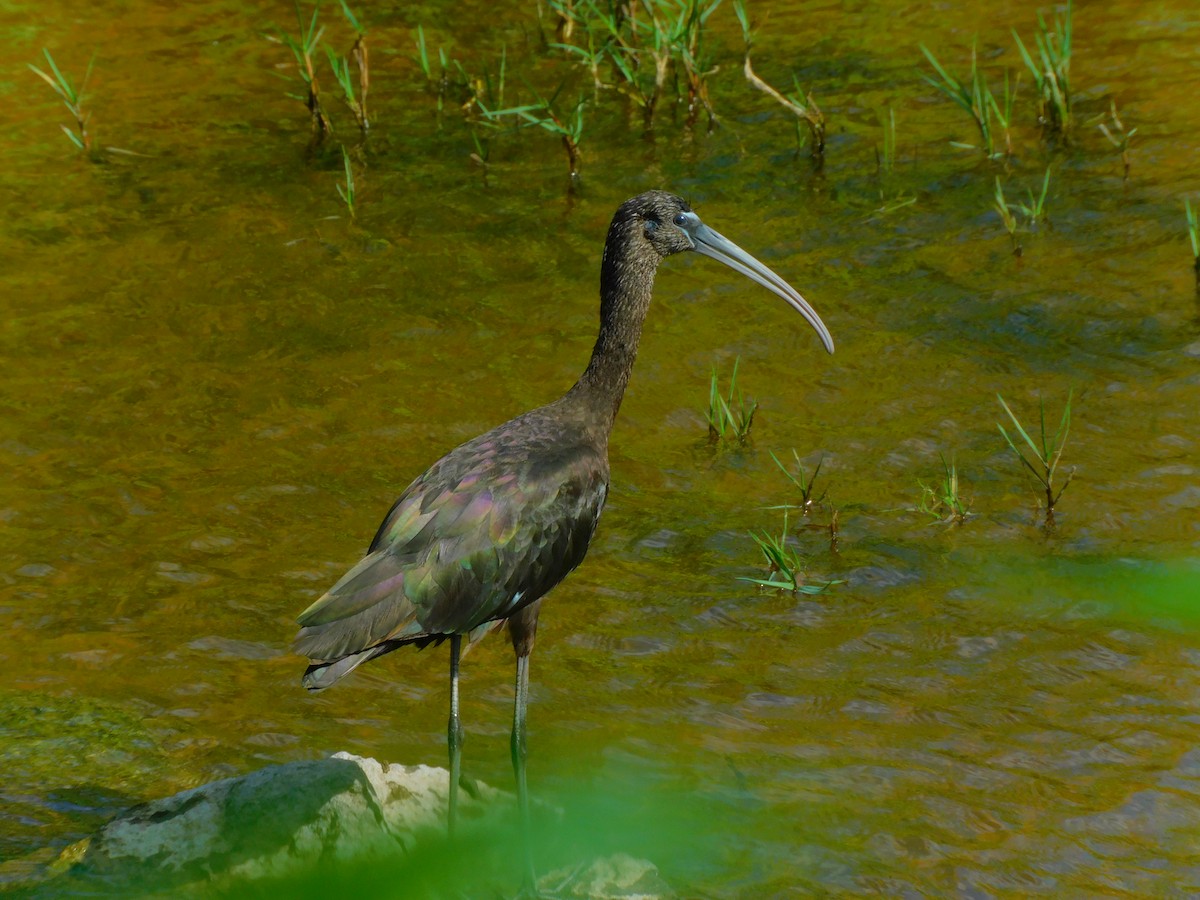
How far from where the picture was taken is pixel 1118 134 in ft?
27.5

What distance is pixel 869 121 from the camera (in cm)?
902

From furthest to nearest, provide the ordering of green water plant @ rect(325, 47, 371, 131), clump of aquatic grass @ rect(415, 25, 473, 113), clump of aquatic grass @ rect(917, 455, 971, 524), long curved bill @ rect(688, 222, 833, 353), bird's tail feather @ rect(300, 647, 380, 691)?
clump of aquatic grass @ rect(415, 25, 473, 113) → green water plant @ rect(325, 47, 371, 131) → clump of aquatic grass @ rect(917, 455, 971, 524) → long curved bill @ rect(688, 222, 833, 353) → bird's tail feather @ rect(300, 647, 380, 691)

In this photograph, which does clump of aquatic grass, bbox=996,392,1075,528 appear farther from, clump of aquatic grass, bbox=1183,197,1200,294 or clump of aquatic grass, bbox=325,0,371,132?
clump of aquatic grass, bbox=325,0,371,132

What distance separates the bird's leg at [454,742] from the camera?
4.46 m

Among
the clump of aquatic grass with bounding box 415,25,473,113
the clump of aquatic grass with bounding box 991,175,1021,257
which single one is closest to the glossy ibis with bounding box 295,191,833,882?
the clump of aquatic grass with bounding box 991,175,1021,257

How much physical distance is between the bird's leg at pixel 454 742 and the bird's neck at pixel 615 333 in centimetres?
107

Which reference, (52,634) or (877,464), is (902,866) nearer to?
(877,464)

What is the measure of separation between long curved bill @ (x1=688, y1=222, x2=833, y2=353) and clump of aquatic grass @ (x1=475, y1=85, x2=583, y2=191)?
2.47 metres

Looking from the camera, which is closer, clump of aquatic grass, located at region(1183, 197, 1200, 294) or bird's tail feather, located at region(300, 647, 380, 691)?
bird's tail feather, located at region(300, 647, 380, 691)

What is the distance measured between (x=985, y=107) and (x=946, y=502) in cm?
314

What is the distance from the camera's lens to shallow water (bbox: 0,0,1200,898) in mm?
4953

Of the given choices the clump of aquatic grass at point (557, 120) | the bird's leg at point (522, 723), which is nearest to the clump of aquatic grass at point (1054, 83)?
the clump of aquatic grass at point (557, 120)

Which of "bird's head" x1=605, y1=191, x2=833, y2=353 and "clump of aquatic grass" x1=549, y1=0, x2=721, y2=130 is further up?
"clump of aquatic grass" x1=549, y1=0, x2=721, y2=130

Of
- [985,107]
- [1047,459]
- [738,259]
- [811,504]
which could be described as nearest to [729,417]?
[811,504]
